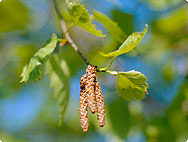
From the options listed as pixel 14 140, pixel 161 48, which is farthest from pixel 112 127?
pixel 14 140

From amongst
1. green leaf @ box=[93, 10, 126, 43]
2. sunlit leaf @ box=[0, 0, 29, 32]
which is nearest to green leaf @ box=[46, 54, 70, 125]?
green leaf @ box=[93, 10, 126, 43]

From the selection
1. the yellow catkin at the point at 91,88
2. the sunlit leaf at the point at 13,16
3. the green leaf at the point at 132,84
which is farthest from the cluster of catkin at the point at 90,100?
the sunlit leaf at the point at 13,16

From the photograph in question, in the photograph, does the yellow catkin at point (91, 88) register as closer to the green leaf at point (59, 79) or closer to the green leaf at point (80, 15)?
the green leaf at point (80, 15)

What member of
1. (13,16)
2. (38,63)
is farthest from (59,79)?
(13,16)

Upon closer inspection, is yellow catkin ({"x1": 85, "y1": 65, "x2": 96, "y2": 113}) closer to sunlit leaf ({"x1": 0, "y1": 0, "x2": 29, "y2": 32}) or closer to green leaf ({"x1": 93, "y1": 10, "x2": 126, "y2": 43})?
green leaf ({"x1": 93, "y1": 10, "x2": 126, "y2": 43})

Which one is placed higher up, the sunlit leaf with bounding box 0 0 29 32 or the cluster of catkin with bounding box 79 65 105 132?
the sunlit leaf with bounding box 0 0 29 32

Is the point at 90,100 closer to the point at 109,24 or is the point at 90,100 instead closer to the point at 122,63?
the point at 109,24
